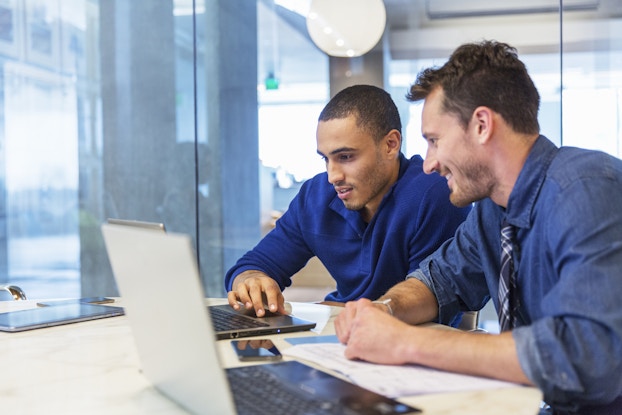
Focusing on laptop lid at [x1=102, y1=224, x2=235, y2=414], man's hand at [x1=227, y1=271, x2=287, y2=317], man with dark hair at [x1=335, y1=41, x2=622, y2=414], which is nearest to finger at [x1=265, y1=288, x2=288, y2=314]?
man's hand at [x1=227, y1=271, x2=287, y2=317]

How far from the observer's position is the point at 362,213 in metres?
2.43

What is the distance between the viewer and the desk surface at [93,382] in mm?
1064

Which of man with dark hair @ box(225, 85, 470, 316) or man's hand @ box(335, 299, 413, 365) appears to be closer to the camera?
man's hand @ box(335, 299, 413, 365)

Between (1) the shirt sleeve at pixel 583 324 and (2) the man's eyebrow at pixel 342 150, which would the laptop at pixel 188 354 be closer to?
(1) the shirt sleeve at pixel 583 324

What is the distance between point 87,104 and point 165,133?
19.3 inches

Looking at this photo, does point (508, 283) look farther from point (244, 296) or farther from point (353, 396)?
point (244, 296)

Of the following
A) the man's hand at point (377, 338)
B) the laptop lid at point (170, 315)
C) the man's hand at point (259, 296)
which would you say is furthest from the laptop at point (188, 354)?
the man's hand at point (259, 296)

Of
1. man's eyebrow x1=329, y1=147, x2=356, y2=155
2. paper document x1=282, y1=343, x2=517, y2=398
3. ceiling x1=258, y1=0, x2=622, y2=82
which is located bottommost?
paper document x1=282, y1=343, x2=517, y2=398

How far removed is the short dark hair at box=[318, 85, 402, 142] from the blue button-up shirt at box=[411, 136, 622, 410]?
0.83m

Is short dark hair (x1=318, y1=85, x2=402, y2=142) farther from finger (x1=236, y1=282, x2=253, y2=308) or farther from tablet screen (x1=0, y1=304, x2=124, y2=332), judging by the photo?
tablet screen (x1=0, y1=304, x2=124, y2=332)

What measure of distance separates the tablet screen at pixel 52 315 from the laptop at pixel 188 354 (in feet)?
2.05

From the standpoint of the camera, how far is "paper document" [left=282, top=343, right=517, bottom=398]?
1.11 metres

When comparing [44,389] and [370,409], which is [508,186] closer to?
[370,409]

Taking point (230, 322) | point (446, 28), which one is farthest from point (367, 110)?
point (446, 28)
